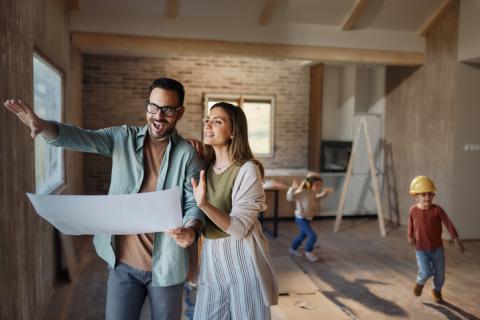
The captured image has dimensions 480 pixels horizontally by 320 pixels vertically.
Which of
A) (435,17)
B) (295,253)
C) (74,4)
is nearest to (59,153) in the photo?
(74,4)

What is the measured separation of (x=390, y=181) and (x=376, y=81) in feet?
5.75

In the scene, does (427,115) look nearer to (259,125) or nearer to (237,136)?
(259,125)

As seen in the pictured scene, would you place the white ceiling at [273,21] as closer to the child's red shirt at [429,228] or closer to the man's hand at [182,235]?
the child's red shirt at [429,228]

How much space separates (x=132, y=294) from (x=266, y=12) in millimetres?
4448

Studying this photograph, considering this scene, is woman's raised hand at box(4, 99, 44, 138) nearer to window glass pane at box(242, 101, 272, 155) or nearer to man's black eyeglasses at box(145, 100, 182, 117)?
man's black eyeglasses at box(145, 100, 182, 117)

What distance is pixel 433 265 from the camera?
3666 millimetres

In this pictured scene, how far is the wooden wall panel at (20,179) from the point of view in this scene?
2.30m

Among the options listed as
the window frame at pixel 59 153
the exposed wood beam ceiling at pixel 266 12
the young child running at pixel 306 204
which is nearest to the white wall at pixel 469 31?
the exposed wood beam ceiling at pixel 266 12

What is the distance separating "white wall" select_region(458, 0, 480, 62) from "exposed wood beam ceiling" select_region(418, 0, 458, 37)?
0.20 meters

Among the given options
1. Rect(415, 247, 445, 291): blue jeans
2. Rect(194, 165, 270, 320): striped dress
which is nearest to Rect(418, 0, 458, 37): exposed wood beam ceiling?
Rect(415, 247, 445, 291): blue jeans

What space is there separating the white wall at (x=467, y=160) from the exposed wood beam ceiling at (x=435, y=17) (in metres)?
0.73

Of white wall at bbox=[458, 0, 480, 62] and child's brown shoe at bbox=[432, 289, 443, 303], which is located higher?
white wall at bbox=[458, 0, 480, 62]

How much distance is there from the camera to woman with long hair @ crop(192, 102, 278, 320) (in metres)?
1.73

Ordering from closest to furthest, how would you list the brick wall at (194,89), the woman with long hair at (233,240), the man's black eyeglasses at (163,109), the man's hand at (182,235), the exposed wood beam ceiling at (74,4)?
1. the man's hand at (182,235)
2. the man's black eyeglasses at (163,109)
3. the woman with long hair at (233,240)
4. the exposed wood beam ceiling at (74,4)
5. the brick wall at (194,89)
